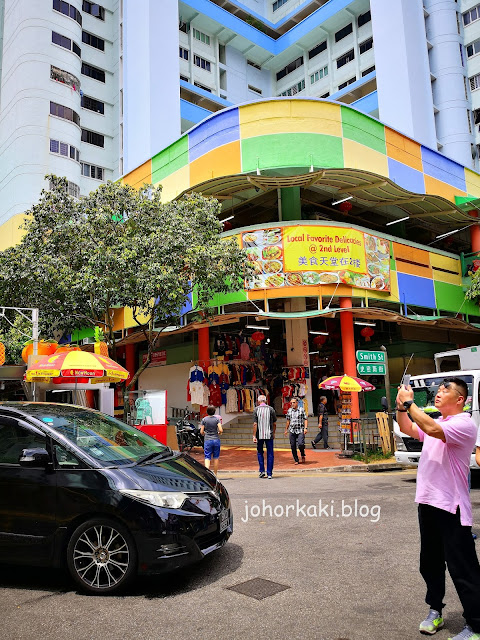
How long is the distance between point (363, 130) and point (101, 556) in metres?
18.1

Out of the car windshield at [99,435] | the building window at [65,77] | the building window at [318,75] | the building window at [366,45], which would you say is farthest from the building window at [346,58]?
the car windshield at [99,435]

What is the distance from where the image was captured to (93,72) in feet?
129

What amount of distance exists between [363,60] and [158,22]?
47.4ft

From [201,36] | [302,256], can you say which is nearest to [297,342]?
[302,256]

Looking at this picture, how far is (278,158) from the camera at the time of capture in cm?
1772

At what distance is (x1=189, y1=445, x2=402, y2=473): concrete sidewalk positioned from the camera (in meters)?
13.3

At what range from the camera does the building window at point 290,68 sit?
42844 mm

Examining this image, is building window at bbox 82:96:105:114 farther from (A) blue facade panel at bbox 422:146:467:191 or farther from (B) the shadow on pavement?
(B) the shadow on pavement

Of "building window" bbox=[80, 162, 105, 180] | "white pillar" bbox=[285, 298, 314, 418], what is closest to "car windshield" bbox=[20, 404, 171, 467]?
"white pillar" bbox=[285, 298, 314, 418]

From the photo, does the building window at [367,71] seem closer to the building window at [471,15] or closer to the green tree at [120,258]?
the building window at [471,15]

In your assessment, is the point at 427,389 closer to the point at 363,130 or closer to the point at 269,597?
the point at 269,597

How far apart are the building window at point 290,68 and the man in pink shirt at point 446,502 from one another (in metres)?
44.5

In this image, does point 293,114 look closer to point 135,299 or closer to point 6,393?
Answer: point 135,299

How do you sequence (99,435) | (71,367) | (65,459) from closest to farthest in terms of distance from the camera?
(65,459) < (99,435) < (71,367)
